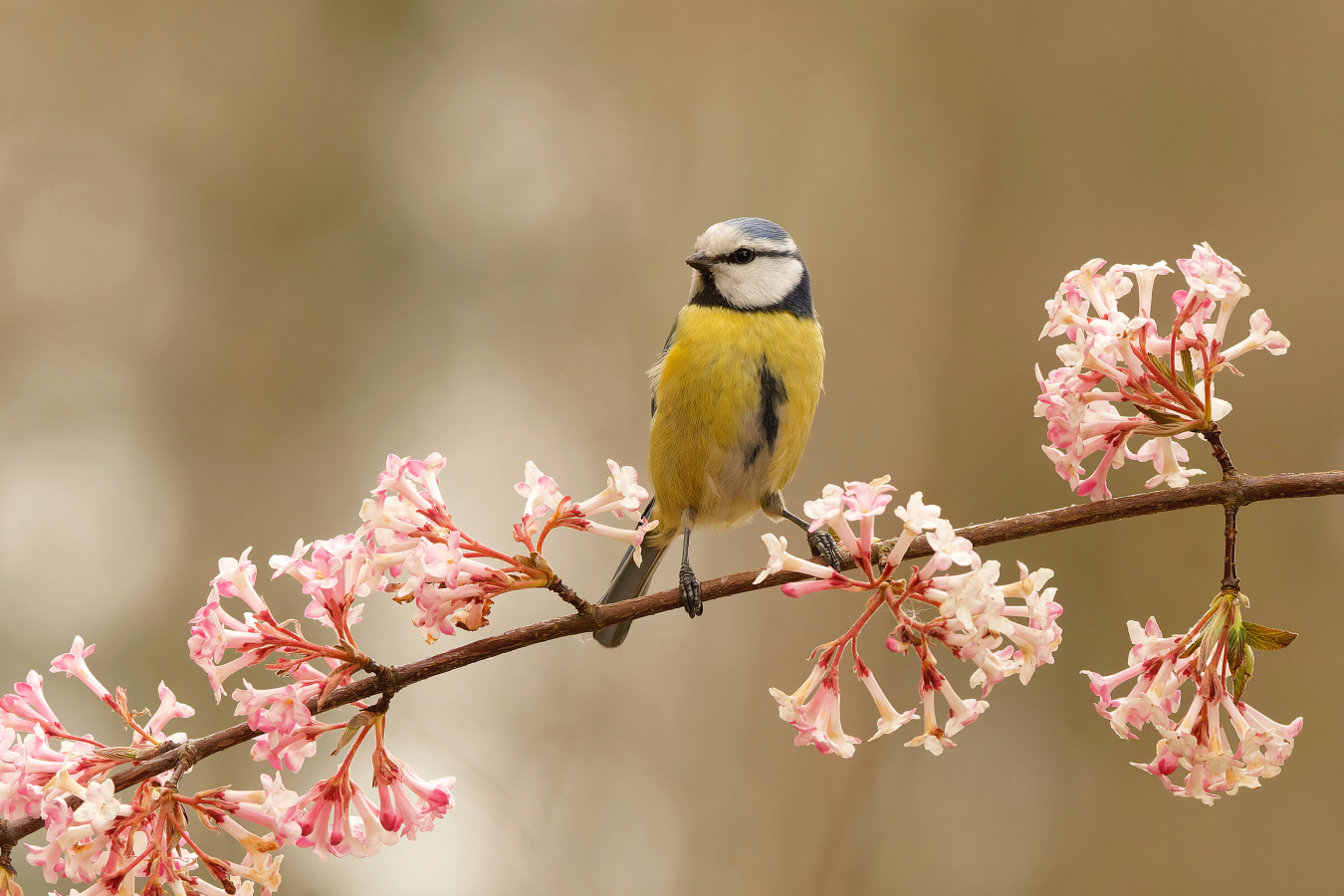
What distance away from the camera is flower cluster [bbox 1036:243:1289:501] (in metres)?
1.55

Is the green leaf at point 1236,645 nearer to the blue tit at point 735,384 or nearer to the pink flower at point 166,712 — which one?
the blue tit at point 735,384

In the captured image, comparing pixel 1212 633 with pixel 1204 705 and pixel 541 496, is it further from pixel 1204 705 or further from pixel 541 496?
pixel 541 496

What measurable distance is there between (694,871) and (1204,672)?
3736 millimetres

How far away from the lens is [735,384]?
261 centimetres

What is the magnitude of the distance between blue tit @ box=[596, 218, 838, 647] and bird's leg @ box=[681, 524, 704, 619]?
1 cm

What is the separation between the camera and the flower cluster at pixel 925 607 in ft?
4.44

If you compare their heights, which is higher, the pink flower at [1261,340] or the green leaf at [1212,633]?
the pink flower at [1261,340]

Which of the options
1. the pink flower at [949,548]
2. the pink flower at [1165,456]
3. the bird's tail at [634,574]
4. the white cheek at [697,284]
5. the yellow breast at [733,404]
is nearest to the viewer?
the pink flower at [949,548]

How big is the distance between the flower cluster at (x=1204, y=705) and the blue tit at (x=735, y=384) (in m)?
1.17

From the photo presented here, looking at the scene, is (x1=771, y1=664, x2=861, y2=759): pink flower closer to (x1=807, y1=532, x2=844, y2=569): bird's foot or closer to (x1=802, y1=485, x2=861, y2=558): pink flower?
(x1=802, y1=485, x2=861, y2=558): pink flower

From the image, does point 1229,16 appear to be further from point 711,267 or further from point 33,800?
point 33,800

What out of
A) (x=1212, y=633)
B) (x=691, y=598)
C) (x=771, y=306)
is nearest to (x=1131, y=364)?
(x=1212, y=633)

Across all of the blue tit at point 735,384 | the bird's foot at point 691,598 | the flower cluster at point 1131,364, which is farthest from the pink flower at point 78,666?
the flower cluster at point 1131,364

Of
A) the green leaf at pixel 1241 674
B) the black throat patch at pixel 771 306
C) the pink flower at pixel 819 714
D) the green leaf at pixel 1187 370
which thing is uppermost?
the black throat patch at pixel 771 306
